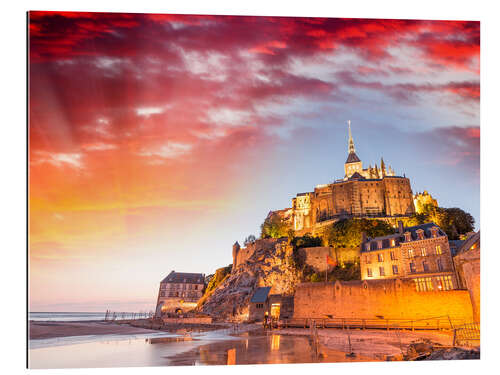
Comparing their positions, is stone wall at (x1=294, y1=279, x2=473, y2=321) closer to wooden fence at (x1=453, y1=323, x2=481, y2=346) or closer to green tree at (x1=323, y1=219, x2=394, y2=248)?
wooden fence at (x1=453, y1=323, x2=481, y2=346)

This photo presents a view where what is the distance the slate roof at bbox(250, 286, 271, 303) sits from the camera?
22.7 m

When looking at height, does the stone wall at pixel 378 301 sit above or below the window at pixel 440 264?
below

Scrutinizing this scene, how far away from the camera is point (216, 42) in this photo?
9109 mm

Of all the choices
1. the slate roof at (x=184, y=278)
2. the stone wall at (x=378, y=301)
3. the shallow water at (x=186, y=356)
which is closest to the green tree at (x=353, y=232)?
the stone wall at (x=378, y=301)

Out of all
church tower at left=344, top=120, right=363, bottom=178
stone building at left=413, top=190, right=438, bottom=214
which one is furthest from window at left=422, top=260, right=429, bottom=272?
church tower at left=344, top=120, right=363, bottom=178

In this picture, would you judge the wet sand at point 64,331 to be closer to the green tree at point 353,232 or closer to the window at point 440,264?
the green tree at point 353,232

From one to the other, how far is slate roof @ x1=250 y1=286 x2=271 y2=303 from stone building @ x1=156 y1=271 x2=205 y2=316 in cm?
1510

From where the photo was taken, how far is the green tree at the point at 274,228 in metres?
35.0

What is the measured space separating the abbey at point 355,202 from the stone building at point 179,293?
43.0 ft
